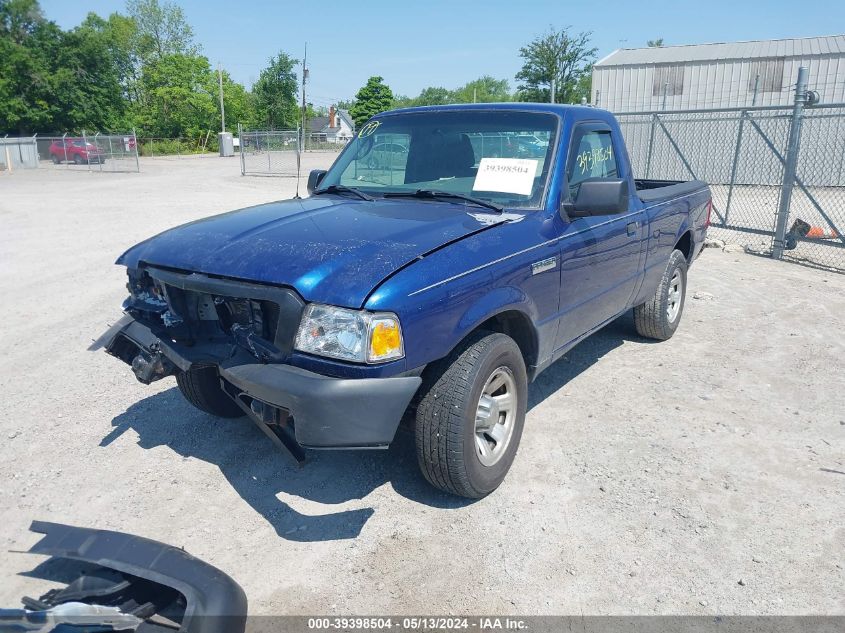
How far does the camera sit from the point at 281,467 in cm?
371

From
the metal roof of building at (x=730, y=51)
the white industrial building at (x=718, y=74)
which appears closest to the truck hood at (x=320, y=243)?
the white industrial building at (x=718, y=74)

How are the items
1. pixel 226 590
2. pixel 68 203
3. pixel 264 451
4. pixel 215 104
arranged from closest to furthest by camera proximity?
pixel 226 590 < pixel 264 451 < pixel 68 203 < pixel 215 104

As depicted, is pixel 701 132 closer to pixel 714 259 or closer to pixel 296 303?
pixel 714 259

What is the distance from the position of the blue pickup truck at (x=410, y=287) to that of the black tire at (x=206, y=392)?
0.01m

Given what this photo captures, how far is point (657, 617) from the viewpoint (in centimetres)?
260

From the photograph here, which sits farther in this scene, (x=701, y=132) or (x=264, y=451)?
(x=701, y=132)

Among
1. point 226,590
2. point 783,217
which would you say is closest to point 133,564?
point 226,590

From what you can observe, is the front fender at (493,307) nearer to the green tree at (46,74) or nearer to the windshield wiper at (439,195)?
the windshield wiper at (439,195)

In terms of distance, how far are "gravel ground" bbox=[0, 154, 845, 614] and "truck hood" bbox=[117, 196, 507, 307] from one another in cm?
121

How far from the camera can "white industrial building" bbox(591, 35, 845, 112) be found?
23172 mm

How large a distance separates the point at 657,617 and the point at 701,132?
62.2 feet

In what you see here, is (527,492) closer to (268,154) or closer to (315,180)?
(315,180)

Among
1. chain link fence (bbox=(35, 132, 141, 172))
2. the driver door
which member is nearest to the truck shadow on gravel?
the driver door

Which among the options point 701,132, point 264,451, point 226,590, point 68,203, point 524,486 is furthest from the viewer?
point 701,132
